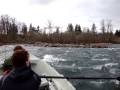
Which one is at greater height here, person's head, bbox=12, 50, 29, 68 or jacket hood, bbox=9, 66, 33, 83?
person's head, bbox=12, 50, 29, 68

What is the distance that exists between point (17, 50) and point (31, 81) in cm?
35

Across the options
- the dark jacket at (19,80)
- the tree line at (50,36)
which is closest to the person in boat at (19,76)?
the dark jacket at (19,80)

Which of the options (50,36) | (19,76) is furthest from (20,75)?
(50,36)

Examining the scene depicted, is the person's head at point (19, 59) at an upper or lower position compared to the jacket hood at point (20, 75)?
upper

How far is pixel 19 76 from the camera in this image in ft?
10.5

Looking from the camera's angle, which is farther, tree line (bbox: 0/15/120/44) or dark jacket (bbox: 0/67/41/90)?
tree line (bbox: 0/15/120/44)

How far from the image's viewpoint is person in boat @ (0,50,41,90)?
10.6 ft

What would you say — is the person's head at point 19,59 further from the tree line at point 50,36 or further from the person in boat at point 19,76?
the tree line at point 50,36

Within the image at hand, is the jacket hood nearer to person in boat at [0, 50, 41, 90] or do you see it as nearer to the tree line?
person in boat at [0, 50, 41, 90]

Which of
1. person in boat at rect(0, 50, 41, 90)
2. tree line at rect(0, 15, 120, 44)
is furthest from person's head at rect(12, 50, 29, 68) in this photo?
tree line at rect(0, 15, 120, 44)

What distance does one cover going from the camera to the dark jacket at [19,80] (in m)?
3.23

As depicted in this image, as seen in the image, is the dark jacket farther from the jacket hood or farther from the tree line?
the tree line

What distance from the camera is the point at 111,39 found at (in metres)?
96.6

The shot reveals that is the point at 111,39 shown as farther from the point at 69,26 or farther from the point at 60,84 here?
the point at 60,84
